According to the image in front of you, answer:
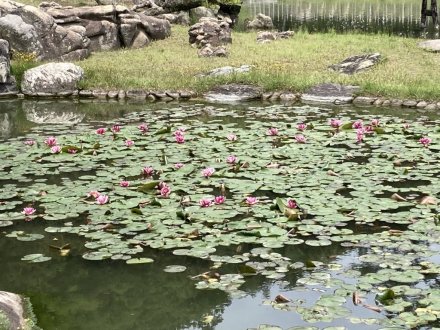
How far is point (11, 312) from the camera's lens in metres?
4.20

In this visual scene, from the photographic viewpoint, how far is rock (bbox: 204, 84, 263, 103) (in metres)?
12.8

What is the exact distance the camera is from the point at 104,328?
14.5 feet

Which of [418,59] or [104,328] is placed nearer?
[104,328]

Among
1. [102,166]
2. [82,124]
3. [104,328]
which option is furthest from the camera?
[82,124]

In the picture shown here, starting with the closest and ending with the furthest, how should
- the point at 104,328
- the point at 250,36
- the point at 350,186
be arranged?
the point at 104,328
the point at 350,186
the point at 250,36

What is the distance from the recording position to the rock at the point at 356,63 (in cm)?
1456

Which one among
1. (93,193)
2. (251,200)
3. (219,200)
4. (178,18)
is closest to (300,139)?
(251,200)

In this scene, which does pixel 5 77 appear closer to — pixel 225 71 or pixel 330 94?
pixel 225 71

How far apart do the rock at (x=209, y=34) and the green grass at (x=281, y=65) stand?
12.3 inches

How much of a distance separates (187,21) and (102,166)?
16.3 meters

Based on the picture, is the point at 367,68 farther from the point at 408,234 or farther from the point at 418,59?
the point at 408,234

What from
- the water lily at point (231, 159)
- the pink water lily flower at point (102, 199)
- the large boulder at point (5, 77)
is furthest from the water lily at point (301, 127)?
the large boulder at point (5, 77)

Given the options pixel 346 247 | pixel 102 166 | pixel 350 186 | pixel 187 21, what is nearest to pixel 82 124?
pixel 102 166

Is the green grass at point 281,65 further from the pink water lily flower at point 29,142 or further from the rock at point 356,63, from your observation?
the pink water lily flower at point 29,142
